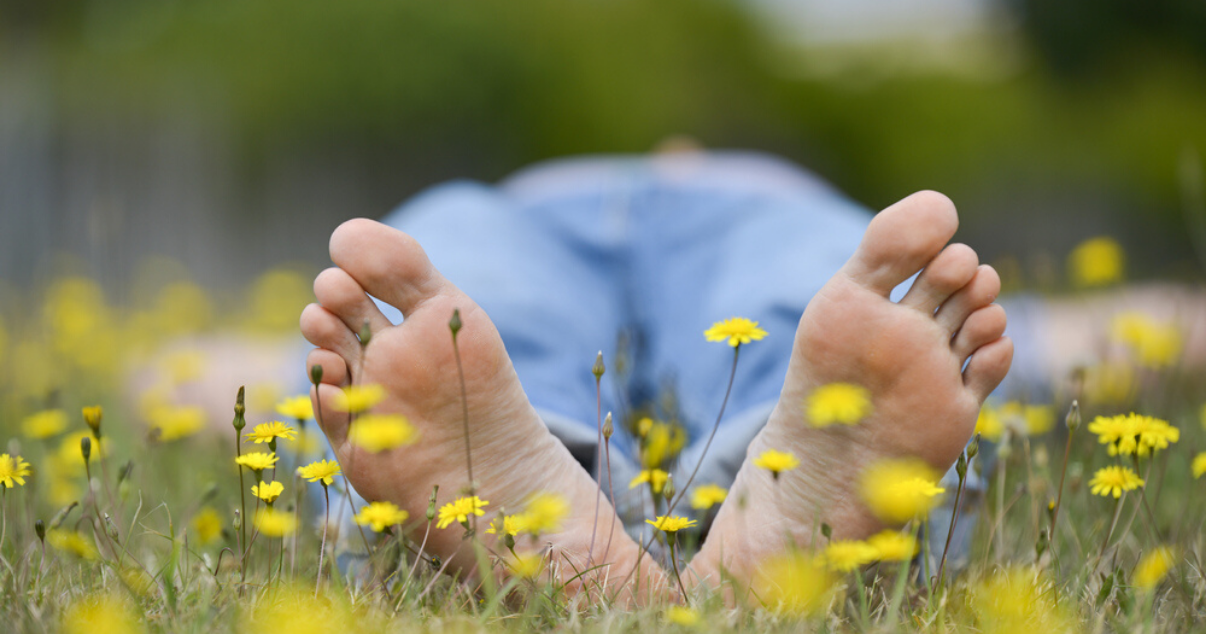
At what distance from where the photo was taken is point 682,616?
28.8 inches

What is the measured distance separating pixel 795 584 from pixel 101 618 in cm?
56

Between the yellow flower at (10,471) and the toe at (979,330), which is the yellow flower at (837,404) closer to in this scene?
the toe at (979,330)

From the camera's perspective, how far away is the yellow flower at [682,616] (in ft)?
2.37

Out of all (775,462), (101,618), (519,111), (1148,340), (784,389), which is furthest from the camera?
(519,111)

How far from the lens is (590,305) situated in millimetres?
1472

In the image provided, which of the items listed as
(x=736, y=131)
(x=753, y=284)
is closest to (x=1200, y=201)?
(x=736, y=131)

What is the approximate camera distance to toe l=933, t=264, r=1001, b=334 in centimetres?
84

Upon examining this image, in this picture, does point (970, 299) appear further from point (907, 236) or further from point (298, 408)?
point (298, 408)

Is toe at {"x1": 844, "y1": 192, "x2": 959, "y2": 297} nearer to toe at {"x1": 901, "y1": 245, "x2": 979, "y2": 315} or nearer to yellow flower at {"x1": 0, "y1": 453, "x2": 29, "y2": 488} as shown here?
toe at {"x1": 901, "y1": 245, "x2": 979, "y2": 315}

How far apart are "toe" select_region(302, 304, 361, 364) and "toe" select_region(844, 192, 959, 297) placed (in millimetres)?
503

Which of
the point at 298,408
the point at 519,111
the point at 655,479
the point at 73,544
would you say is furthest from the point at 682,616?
the point at 519,111

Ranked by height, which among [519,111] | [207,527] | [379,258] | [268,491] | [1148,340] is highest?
[519,111]

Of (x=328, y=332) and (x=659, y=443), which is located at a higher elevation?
(x=328, y=332)

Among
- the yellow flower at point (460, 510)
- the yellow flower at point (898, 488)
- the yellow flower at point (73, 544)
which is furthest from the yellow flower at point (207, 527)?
the yellow flower at point (898, 488)
